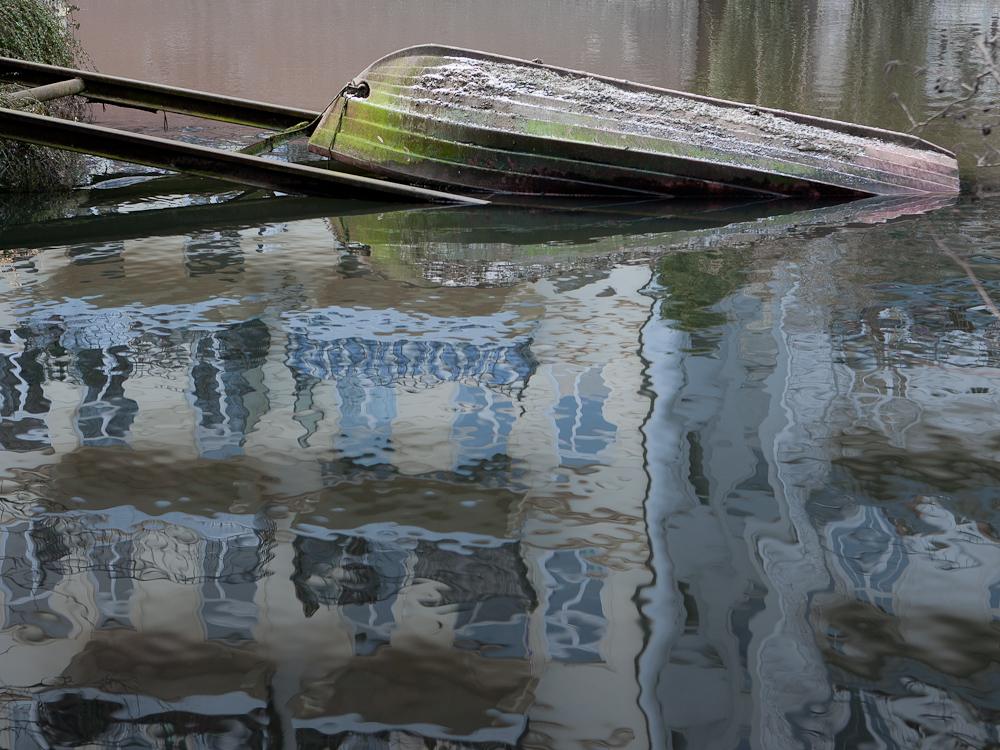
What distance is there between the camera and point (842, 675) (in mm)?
1325

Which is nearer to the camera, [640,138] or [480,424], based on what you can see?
[480,424]

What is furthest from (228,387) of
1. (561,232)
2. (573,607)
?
(561,232)

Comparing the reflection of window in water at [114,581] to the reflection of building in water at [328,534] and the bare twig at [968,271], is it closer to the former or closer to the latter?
the reflection of building in water at [328,534]

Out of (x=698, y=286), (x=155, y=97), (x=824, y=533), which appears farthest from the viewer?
(x=155, y=97)

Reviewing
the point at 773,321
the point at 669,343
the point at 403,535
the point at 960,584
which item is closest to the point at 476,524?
the point at 403,535

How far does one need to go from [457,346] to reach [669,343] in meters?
0.68

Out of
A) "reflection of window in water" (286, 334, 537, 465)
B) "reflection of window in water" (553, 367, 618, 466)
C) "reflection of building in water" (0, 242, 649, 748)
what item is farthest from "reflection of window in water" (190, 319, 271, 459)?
"reflection of window in water" (553, 367, 618, 466)

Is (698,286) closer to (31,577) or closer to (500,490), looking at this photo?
(500,490)

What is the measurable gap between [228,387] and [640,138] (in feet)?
10.3

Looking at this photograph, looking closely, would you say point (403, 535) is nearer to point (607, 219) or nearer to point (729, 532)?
point (729, 532)

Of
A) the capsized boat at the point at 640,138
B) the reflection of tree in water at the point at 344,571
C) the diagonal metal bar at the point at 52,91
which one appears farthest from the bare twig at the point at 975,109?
the diagonal metal bar at the point at 52,91

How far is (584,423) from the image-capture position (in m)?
2.15

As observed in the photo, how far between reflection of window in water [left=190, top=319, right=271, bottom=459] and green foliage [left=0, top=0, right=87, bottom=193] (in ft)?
8.86

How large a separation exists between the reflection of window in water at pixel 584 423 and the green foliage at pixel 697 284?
0.58 metres
